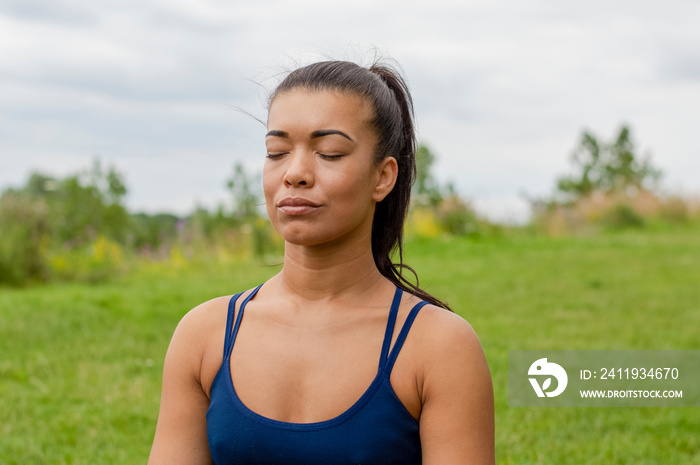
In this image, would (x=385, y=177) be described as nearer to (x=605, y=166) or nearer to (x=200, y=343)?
(x=200, y=343)

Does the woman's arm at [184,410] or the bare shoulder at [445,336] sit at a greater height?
the bare shoulder at [445,336]

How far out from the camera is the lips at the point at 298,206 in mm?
2014

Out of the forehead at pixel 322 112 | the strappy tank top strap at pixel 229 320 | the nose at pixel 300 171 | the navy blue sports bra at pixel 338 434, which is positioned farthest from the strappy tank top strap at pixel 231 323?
the forehead at pixel 322 112

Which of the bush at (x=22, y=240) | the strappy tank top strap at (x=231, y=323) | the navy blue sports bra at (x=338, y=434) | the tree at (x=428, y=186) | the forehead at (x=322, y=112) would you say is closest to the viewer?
the navy blue sports bra at (x=338, y=434)

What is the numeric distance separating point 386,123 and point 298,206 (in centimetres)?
37

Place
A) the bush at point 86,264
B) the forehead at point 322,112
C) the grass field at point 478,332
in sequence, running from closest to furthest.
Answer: the forehead at point 322,112 → the grass field at point 478,332 → the bush at point 86,264

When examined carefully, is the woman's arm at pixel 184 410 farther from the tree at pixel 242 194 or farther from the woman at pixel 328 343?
the tree at pixel 242 194

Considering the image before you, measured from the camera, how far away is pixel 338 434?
6.36 feet

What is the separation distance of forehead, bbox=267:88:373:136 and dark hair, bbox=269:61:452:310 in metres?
0.02

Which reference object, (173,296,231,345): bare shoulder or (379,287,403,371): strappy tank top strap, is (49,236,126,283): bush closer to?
(173,296,231,345): bare shoulder

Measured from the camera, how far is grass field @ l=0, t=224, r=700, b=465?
A: 472 cm

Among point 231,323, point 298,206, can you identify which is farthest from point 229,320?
point 298,206

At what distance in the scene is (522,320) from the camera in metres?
8.02

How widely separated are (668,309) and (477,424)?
735cm
